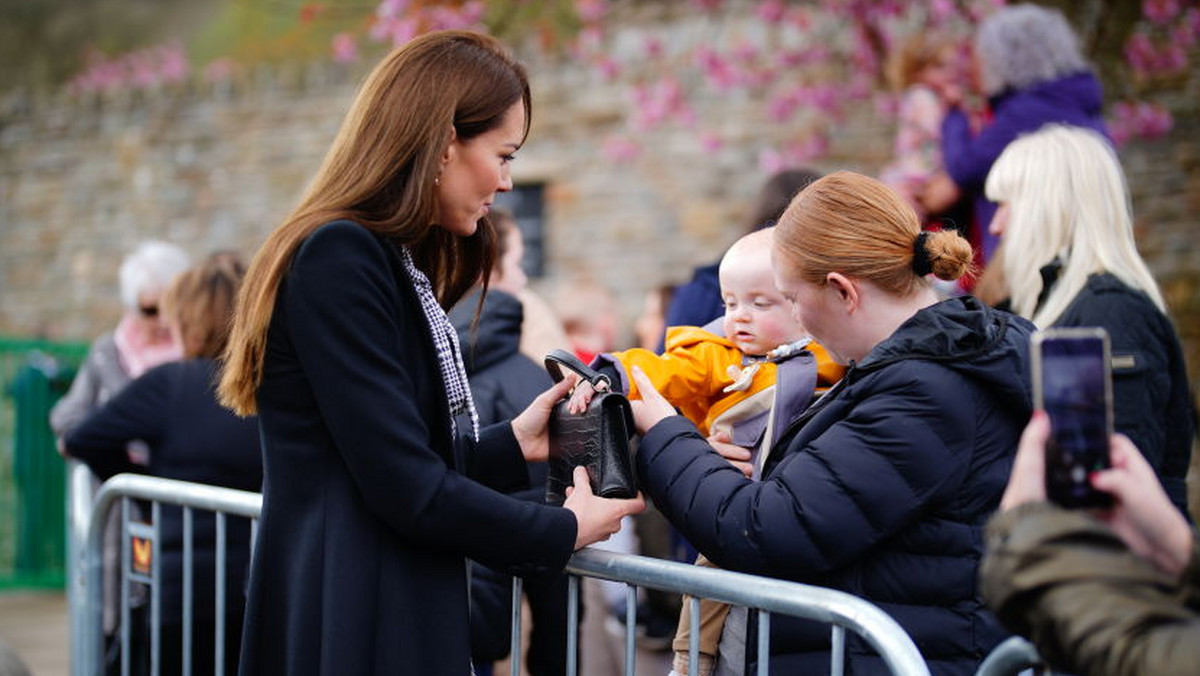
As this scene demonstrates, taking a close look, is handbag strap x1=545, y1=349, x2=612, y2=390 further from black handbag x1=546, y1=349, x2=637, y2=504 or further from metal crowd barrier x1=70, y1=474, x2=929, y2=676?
metal crowd barrier x1=70, y1=474, x2=929, y2=676

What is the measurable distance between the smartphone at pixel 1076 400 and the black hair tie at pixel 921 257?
859 millimetres

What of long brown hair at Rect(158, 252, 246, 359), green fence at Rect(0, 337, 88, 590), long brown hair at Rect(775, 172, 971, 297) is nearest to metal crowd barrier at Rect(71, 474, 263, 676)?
long brown hair at Rect(158, 252, 246, 359)

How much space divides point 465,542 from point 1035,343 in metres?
1.08

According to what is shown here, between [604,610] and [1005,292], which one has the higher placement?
[1005,292]

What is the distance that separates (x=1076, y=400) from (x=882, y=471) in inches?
25.9

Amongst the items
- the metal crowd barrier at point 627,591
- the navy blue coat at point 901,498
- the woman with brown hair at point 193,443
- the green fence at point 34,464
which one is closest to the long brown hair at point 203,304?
the woman with brown hair at point 193,443

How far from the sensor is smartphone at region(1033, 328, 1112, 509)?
5.12 feet

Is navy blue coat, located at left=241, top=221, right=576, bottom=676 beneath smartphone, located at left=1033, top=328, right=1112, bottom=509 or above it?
beneath

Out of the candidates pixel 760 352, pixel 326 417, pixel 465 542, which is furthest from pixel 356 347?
pixel 760 352

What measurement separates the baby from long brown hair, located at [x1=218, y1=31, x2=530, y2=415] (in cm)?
53

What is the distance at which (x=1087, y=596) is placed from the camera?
150cm

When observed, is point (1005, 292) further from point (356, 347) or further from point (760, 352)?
point (356, 347)

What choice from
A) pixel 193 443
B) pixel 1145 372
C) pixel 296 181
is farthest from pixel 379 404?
pixel 296 181

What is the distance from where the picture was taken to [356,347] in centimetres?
222
